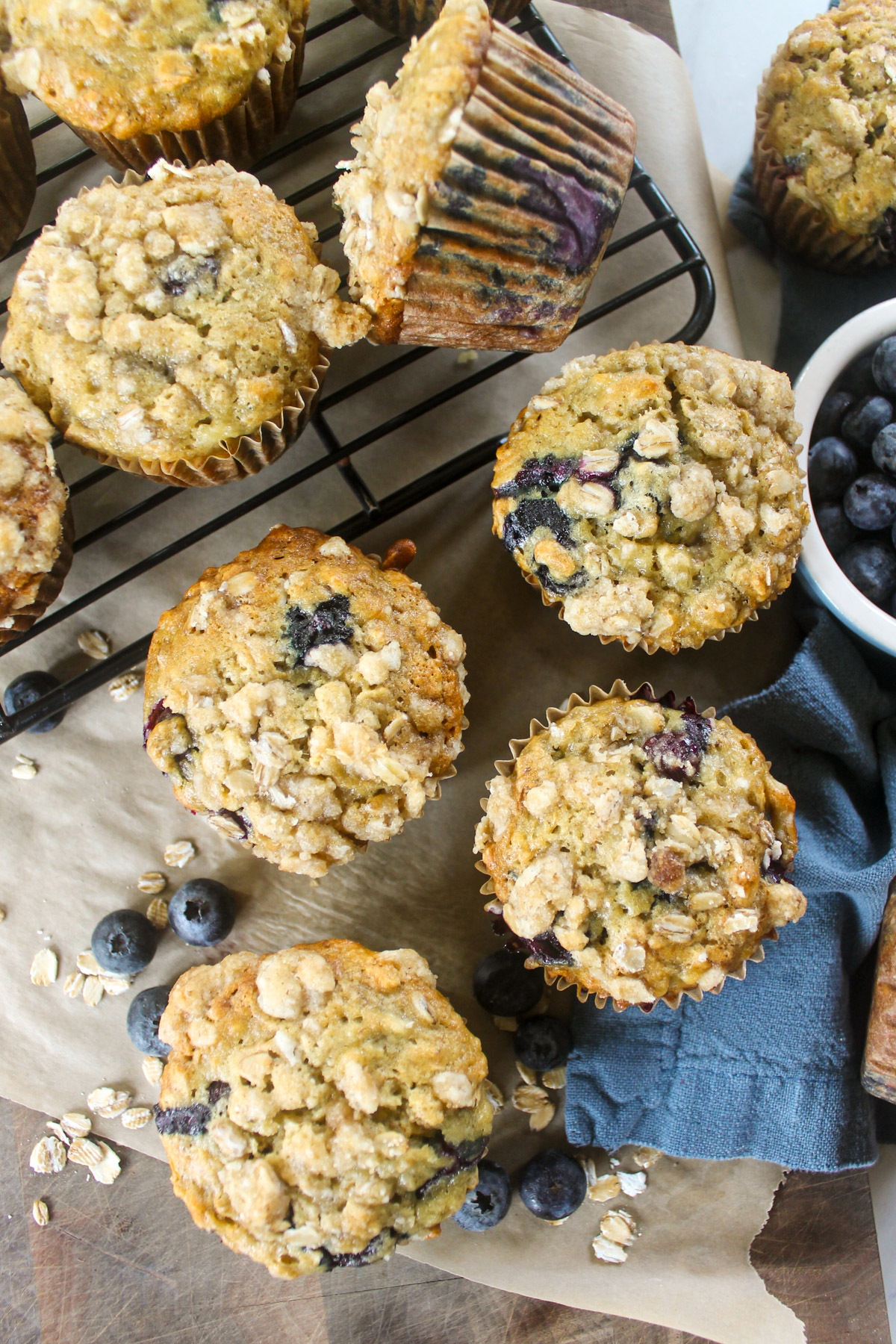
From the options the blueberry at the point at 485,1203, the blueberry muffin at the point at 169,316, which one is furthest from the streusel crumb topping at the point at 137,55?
the blueberry at the point at 485,1203

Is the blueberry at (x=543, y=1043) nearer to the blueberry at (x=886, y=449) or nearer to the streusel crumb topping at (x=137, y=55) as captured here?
the blueberry at (x=886, y=449)

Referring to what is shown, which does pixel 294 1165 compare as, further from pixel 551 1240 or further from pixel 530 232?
pixel 530 232

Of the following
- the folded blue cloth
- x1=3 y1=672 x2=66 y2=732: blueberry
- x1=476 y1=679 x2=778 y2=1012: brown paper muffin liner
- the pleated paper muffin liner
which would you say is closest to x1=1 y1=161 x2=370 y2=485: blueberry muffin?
the pleated paper muffin liner

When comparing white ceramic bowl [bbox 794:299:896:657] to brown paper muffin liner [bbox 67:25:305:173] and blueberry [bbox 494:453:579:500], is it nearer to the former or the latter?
blueberry [bbox 494:453:579:500]

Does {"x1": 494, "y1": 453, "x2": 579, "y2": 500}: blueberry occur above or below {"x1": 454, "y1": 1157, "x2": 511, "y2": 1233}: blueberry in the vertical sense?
above

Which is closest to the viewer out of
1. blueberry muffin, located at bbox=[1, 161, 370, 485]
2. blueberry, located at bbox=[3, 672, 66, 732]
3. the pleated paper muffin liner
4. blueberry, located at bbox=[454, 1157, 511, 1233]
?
blueberry muffin, located at bbox=[1, 161, 370, 485]

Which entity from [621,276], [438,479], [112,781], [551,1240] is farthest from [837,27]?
[551,1240]
